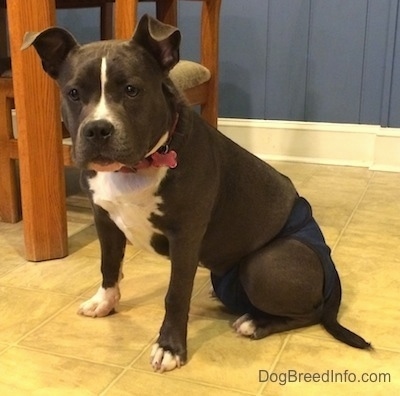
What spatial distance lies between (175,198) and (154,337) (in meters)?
0.38

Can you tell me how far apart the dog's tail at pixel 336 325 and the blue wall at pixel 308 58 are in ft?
5.50

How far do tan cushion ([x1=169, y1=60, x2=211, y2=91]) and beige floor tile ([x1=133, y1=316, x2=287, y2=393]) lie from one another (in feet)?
2.91

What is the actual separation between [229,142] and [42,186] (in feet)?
2.22

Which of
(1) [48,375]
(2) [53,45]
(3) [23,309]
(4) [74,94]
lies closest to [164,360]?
(1) [48,375]

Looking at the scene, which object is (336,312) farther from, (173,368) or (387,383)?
(173,368)

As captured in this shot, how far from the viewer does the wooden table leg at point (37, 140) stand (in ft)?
5.87

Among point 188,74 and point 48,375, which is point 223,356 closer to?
point 48,375

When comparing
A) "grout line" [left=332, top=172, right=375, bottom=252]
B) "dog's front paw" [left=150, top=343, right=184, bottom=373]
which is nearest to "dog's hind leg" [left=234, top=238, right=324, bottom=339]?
"dog's front paw" [left=150, top=343, right=184, bottom=373]

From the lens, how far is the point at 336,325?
1525mm

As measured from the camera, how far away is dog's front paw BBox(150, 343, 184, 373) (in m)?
1.39

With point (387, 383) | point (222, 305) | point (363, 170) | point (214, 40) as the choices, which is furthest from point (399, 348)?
point (363, 170)

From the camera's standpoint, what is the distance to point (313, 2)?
3.02m

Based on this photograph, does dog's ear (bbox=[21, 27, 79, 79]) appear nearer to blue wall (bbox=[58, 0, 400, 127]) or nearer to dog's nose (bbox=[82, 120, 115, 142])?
dog's nose (bbox=[82, 120, 115, 142])

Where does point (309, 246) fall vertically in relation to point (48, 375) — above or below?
above
